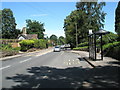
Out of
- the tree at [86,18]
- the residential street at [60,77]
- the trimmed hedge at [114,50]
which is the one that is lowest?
the residential street at [60,77]

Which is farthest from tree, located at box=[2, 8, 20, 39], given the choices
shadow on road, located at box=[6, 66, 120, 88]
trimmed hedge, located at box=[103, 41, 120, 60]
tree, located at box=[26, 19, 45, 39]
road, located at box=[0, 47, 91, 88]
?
shadow on road, located at box=[6, 66, 120, 88]

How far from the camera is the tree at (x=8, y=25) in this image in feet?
272

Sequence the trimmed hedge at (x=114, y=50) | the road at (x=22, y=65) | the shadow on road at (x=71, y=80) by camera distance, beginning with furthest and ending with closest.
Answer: the trimmed hedge at (x=114, y=50) < the road at (x=22, y=65) < the shadow on road at (x=71, y=80)

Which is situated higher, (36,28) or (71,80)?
(36,28)

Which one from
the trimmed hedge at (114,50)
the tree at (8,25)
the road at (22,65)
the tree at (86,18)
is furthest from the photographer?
the tree at (8,25)

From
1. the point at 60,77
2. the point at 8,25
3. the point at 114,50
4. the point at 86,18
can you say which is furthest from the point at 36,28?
the point at 60,77

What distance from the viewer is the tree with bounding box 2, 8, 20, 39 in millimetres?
82812

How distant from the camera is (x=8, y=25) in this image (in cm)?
8425

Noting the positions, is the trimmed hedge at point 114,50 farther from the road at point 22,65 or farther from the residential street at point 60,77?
the residential street at point 60,77

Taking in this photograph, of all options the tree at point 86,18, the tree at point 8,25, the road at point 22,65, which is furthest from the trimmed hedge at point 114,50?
the tree at point 8,25

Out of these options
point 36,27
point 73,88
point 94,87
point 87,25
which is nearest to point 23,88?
point 73,88

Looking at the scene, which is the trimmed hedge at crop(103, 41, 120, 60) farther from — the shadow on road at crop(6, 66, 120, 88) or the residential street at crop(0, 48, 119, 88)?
the shadow on road at crop(6, 66, 120, 88)

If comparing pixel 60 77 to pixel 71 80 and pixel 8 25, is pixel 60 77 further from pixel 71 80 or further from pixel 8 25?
pixel 8 25

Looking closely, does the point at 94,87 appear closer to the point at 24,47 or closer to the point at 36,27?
the point at 24,47
